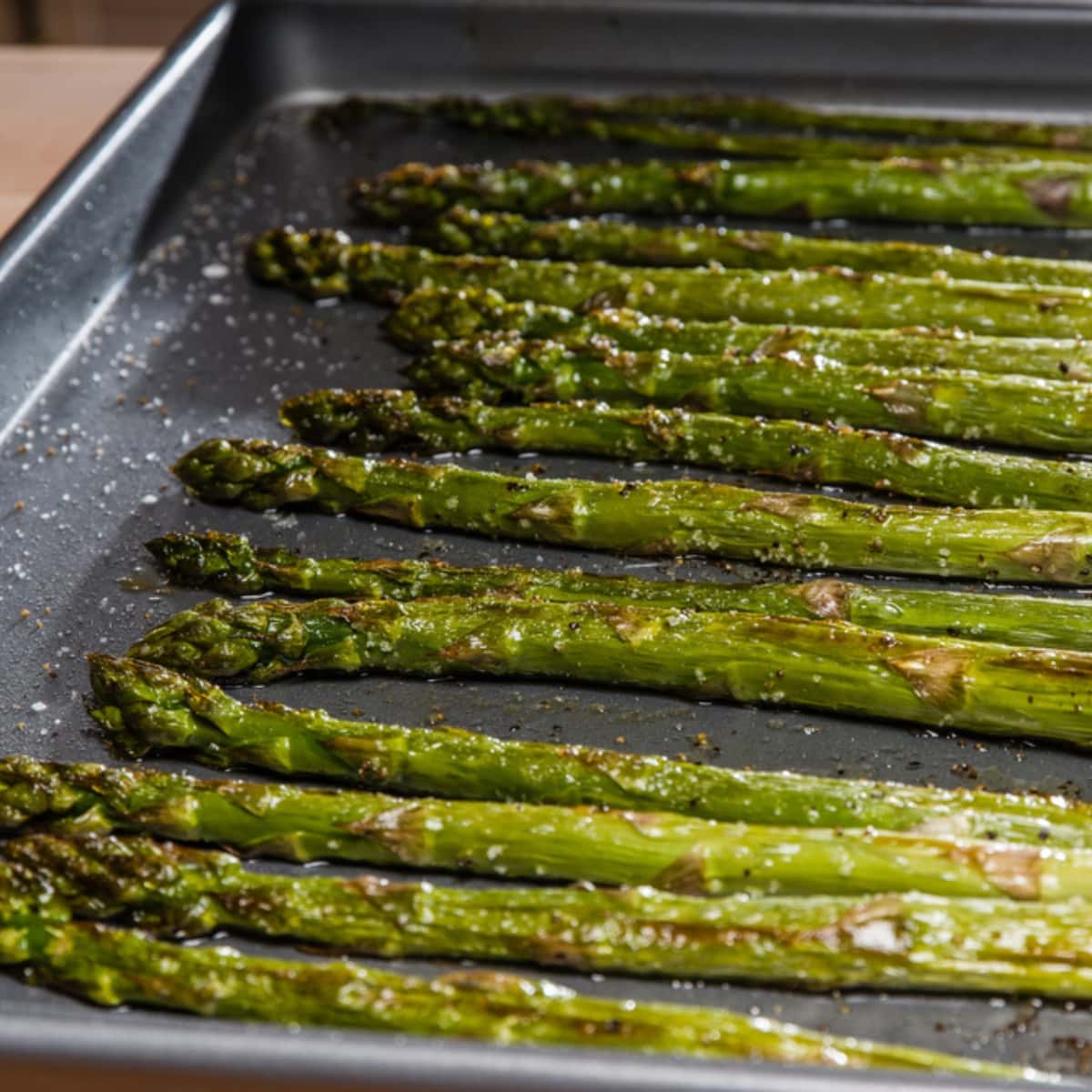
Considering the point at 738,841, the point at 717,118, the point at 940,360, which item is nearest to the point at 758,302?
the point at 940,360

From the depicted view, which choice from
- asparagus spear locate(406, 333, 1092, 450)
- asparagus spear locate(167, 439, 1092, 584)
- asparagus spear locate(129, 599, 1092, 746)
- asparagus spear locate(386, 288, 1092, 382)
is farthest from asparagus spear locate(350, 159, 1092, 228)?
asparagus spear locate(129, 599, 1092, 746)

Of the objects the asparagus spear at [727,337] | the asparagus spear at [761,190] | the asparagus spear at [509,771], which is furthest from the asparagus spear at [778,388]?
the asparagus spear at [509,771]

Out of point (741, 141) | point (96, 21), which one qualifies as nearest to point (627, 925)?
point (741, 141)

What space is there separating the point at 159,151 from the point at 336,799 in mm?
2819

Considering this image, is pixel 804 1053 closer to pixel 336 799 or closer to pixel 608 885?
pixel 608 885

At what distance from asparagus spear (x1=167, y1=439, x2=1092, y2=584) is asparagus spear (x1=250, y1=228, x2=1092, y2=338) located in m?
0.78

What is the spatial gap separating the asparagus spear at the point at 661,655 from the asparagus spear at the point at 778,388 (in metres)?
0.74

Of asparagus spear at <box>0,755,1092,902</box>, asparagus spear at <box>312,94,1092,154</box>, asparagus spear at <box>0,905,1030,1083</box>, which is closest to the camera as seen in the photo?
asparagus spear at <box>0,905,1030,1083</box>

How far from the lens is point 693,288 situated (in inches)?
159

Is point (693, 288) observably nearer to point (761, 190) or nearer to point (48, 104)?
point (761, 190)

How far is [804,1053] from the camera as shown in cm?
227

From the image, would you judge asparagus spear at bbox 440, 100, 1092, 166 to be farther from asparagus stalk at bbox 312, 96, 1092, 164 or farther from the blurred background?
the blurred background

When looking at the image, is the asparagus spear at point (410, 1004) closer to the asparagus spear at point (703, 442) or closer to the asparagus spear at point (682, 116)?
the asparagus spear at point (703, 442)

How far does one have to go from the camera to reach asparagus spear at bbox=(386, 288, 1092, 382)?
365 cm
